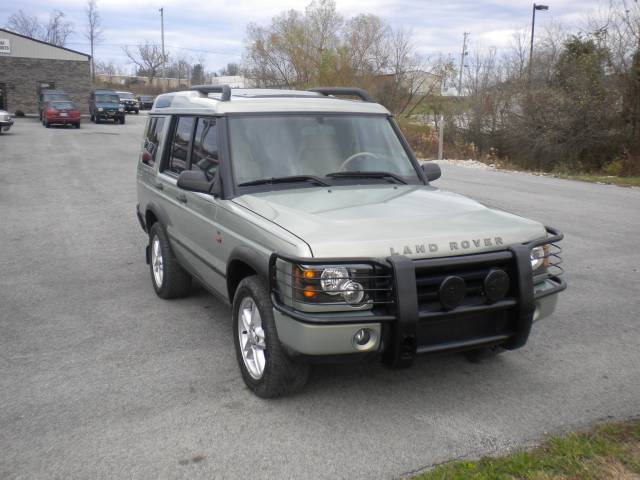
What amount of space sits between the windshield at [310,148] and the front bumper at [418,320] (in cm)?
127

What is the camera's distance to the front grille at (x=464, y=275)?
356 centimetres

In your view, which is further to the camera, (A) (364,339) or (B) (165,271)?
(B) (165,271)

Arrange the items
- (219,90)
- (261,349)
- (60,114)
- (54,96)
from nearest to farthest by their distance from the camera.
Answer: (261,349)
(219,90)
(60,114)
(54,96)

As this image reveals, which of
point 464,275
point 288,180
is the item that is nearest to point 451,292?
point 464,275

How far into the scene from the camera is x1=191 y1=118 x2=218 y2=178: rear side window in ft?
15.9

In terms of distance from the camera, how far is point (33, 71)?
46.6 meters

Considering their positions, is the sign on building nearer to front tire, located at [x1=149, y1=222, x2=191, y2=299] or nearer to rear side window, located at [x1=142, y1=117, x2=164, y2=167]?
rear side window, located at [x1=142, y1=117, x2=164, y2=167]

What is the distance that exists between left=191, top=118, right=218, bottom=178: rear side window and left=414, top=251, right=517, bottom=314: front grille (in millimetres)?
1943

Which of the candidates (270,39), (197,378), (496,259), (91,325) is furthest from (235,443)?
(270,39)

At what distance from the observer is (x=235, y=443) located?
3539 millimetres

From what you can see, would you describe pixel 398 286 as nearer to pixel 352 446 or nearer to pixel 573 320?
pixel 352 446

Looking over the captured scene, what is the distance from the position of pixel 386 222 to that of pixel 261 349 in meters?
1.15

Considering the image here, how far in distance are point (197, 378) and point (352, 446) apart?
137 centimetres

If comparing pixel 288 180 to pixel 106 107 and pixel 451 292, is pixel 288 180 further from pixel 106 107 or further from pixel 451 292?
pixel 106 107
